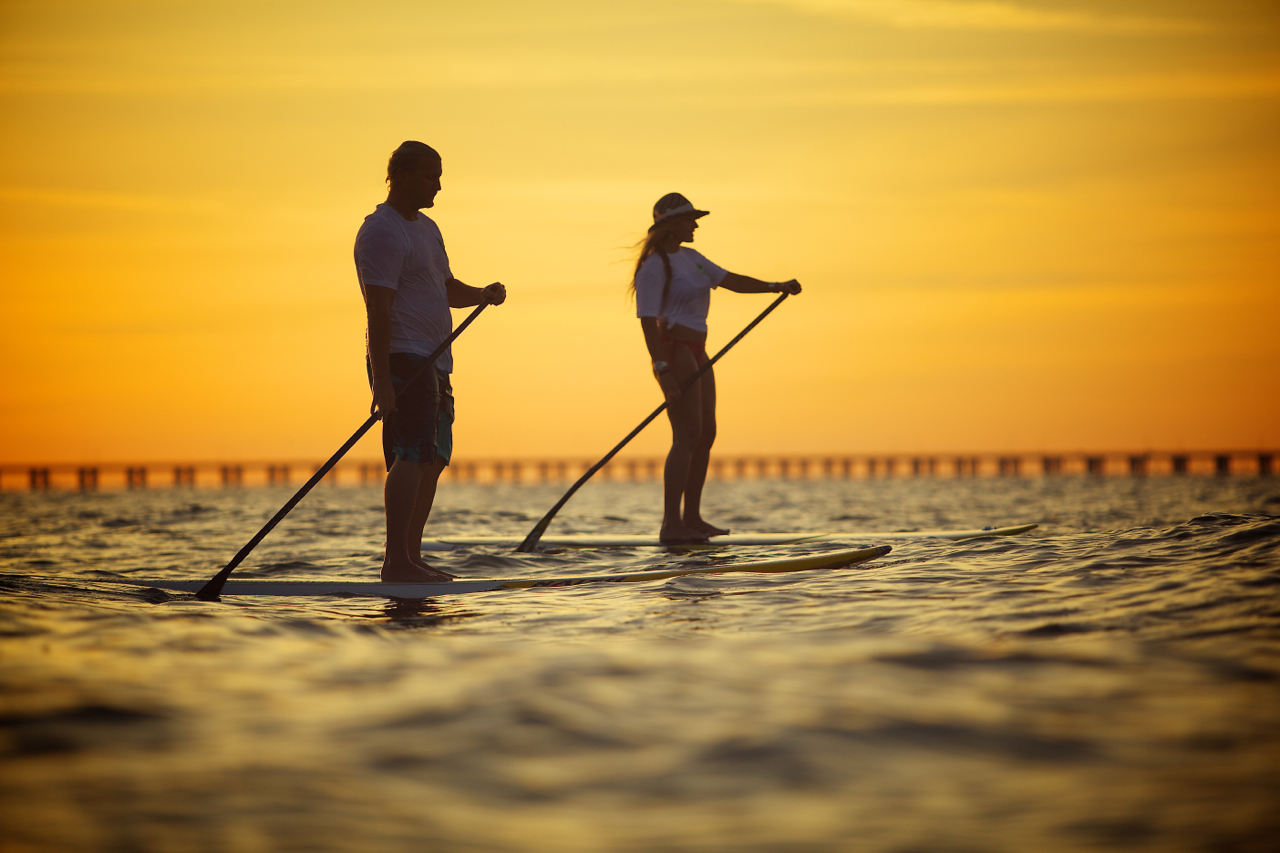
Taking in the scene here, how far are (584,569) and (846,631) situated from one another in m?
2.67

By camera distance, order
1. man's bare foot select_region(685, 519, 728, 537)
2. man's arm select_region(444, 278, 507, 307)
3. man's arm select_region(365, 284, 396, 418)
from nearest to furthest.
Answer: man's arm select_region(365, 284, 396, 418)
man's arm select_region(444, 278, 507, 307)
man's bare foot select_region(685, 519, 728, 537)

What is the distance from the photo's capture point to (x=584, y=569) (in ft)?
18.7

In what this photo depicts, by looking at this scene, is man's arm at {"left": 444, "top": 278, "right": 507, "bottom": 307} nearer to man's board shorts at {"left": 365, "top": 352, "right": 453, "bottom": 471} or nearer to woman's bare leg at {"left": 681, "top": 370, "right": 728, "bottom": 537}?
man's board shorts at {"left": 365, "top": 352, "right": 453, "bottom": 471}

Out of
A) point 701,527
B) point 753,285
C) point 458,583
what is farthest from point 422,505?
point 753,285

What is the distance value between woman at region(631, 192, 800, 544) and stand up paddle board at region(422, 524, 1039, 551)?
0.24 m

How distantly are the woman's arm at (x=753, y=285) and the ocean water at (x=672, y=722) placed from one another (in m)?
3.41

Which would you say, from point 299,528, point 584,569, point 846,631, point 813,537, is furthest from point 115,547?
point 846,631

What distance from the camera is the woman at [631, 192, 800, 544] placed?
22.5 ft

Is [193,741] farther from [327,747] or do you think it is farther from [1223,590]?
[1223,590]

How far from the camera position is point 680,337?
7.01 meters

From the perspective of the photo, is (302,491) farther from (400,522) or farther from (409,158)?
(409,158)

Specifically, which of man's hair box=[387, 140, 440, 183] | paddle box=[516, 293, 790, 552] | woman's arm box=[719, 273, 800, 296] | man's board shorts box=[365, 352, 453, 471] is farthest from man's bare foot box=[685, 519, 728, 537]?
man's hair box=[387, 140, 440, 183]

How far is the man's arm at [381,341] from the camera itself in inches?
192

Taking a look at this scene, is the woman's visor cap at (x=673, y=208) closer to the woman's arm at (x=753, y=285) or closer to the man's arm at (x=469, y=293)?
the woman's arm at (x=753, y=285)
